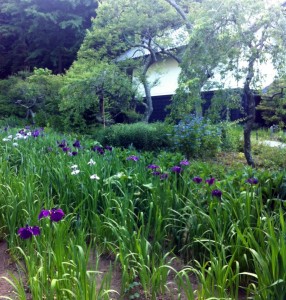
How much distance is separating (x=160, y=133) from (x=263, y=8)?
11.0 ft

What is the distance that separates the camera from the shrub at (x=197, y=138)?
24.7ft

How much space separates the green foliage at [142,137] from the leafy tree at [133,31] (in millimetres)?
2763

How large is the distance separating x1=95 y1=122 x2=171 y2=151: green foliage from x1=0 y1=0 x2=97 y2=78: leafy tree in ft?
40.7

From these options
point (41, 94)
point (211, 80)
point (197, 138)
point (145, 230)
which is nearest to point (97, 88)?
point (197, 138)

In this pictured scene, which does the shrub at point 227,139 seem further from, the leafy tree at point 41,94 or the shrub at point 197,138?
the leafy tree at point 41,94

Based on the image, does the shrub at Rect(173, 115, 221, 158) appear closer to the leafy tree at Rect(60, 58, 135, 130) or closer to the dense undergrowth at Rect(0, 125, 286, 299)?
the leafy tree at Rect(60, 58, 135, 130)

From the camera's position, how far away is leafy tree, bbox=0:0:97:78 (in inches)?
794

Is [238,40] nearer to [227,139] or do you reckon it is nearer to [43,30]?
[227,139]

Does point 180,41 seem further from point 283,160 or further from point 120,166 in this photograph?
point 120,166

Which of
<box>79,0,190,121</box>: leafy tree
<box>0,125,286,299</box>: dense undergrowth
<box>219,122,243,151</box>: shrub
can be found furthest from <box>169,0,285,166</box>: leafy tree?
<box>79,0,190,121</box>: leafy tree

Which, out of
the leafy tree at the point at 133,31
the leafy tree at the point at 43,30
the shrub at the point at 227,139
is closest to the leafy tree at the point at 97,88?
the leafy tree at the point at 133,31

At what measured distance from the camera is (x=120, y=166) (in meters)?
4.06

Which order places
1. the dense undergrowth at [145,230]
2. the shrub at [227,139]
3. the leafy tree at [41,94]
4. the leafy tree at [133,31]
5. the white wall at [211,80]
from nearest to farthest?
the dense undergrowth at [145,230]
the white wall at [211,80]
the shrub at [227,139]
the leafy tree at [133,31]
the leafy tree at [41,94]

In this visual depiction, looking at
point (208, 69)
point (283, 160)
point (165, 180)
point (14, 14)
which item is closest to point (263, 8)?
point (208, 69)
